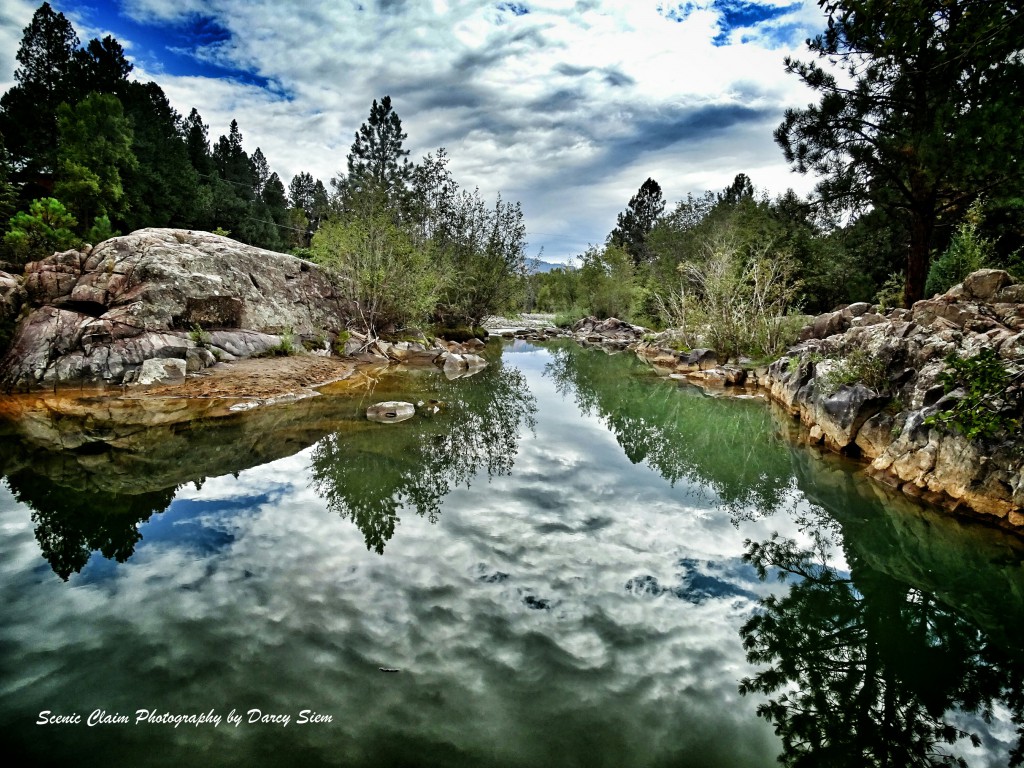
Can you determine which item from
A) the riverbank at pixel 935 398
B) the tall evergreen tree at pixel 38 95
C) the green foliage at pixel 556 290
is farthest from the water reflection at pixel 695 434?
the tall evergreen tree at pixel 38 95

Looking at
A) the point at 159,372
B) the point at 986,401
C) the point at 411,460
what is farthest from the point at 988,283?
the point at 159,372

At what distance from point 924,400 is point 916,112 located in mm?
8523

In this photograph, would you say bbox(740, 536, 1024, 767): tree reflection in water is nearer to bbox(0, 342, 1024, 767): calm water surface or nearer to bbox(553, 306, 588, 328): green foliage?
bbox(0, 342, 1024, 767): calm water surface

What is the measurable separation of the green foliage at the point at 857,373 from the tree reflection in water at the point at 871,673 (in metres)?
5.51

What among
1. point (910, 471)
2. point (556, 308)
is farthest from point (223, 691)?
point (556, 308)

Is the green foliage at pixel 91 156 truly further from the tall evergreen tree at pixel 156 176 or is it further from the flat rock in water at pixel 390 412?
the flat rock in water at pixel 390 412

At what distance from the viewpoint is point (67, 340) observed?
12.8 meters

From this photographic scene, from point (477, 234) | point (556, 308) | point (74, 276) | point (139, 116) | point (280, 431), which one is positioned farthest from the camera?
point (556, 308)

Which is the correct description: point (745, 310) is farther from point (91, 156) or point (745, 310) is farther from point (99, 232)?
point (91, 156)

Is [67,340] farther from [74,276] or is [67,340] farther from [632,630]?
[632,630]

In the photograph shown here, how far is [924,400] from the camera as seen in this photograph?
26.2 ft

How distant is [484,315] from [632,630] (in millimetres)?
30289

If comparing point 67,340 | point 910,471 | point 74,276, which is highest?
point 74,276

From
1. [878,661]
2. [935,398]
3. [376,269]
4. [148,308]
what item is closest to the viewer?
[878,661]
